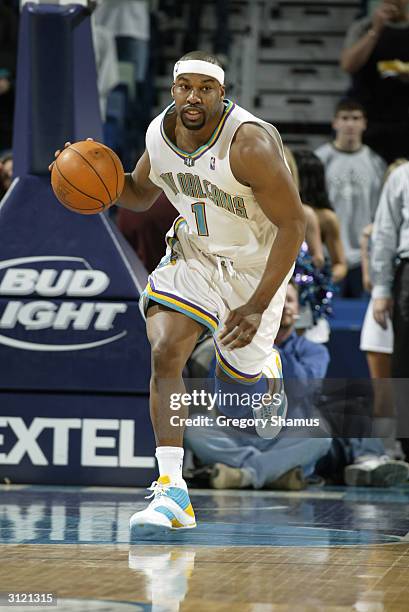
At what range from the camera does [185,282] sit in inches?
182

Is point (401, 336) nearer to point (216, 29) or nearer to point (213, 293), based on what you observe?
point (213, 293)

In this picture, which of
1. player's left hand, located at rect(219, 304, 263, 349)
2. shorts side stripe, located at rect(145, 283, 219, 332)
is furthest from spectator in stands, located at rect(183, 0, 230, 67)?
player's left hand, located at rect(219, 304, 263, 349)

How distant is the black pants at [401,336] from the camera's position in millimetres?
6234

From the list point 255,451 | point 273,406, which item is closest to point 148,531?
point 273,406

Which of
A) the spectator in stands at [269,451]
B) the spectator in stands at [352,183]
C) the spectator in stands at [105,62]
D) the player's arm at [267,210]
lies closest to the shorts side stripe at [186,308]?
the player's arm at [267,210]

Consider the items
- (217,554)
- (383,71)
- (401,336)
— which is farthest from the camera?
(383,71)

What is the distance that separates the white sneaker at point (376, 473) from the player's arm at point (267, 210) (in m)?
2.07

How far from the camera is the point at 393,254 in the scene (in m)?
6.39

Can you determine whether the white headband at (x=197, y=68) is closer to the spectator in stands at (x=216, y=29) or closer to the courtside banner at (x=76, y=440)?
the courtside banner at (x=76, y=440)

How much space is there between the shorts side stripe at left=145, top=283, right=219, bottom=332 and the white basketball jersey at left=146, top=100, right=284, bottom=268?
280 mm

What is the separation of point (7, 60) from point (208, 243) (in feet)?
20.7

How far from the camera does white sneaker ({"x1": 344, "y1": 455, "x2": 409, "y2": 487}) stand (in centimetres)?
619

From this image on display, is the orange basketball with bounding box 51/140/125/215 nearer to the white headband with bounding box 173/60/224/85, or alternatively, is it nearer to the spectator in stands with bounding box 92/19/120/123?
the white headband with bounding box 173/60/224/85

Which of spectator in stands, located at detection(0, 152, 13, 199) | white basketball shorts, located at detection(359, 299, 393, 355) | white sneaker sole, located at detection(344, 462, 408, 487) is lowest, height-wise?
white sneaker sole, located at detection(344, 462, 408, 487)
